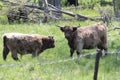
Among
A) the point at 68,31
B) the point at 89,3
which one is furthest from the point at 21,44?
the point at 89,3

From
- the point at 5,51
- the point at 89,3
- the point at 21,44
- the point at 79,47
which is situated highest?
the point at 21,44

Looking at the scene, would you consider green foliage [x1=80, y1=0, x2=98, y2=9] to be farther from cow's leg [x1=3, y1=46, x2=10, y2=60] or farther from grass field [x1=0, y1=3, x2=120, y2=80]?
cow's leg [x1=3, y1=46, x2=10, y2=60]

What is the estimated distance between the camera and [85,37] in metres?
14.6

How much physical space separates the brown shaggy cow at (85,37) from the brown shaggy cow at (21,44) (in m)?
0.92

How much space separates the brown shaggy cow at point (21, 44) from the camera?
43.6 ft

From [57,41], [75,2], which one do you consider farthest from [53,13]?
[75,2]

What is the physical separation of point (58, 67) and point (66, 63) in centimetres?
101

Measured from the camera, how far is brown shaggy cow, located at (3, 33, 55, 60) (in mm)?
13289

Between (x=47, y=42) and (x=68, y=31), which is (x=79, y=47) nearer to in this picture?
(x=68, y=31)

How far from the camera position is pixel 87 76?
11.0 meters

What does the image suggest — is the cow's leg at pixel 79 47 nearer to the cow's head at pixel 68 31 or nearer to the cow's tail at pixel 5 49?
the cow's head at pixel 68 31

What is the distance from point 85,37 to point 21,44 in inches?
91.7

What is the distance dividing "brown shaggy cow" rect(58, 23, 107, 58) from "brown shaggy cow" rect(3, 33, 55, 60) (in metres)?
0.92

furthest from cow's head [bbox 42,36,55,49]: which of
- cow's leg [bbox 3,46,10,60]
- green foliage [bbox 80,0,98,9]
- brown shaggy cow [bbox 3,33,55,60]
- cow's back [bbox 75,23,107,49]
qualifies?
green foliage [bbox 80,0,98,9]
